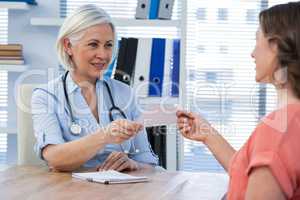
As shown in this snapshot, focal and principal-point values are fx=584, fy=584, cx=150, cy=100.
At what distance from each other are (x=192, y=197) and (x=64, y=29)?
1.13m

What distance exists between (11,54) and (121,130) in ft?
5.31

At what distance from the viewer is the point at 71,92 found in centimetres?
Answer: 253

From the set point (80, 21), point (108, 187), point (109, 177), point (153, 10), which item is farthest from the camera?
point (153, 10)

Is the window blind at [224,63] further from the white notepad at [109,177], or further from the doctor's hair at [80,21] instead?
the white notepad at [109,177]

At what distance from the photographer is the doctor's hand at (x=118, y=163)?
89.9 inches

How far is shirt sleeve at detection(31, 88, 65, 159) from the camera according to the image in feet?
7.72

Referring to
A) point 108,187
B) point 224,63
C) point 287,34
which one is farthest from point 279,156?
point 224,63

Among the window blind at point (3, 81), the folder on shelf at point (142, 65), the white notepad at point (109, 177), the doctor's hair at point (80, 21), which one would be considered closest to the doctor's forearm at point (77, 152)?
the white notepad at point (109, 177)

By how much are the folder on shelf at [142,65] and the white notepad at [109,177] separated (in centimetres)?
128

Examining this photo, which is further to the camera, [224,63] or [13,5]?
[224,63]

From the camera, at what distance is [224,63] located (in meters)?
4.07

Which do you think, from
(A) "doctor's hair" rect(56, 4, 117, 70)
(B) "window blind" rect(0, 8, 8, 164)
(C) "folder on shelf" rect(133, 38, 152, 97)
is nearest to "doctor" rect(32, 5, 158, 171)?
(A) "doctor's hair" rect(56, 4, 117, 70)

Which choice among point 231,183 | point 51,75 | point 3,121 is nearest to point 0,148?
point 3,121

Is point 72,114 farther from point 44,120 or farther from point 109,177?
point 109,177
